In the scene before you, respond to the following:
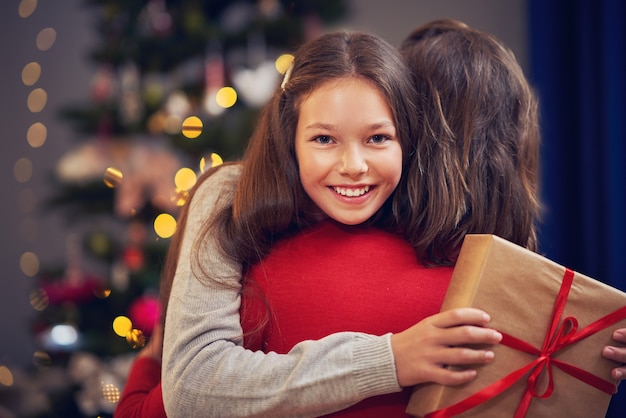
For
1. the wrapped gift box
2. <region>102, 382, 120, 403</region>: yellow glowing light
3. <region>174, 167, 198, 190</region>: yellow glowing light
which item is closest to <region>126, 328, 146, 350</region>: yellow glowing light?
<region>102, 382, 120, 403</region>: yellow glowing light

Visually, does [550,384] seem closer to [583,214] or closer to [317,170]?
[317,170]

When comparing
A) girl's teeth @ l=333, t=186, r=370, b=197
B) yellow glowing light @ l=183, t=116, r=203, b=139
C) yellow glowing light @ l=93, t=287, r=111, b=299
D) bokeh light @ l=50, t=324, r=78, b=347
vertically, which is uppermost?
girl's teeth @ l=333, t=186, r=370, b=197

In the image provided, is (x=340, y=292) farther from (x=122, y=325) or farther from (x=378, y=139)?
(x=122, y=325)

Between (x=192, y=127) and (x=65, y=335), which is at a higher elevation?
(x=192, y=127)

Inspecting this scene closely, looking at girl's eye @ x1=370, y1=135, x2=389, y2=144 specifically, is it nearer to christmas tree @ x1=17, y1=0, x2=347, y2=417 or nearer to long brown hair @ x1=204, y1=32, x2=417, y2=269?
long brown hair @ x1=204, y1=32, x2=417, y2=269

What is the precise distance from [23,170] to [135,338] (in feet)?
5.79

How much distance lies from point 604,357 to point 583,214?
4.95 ft

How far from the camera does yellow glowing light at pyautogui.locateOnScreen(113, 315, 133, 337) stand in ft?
10.1

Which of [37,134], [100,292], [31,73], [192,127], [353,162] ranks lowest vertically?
[100,292]

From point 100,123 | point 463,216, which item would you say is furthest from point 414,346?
point 100,123

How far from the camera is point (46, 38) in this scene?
4219mm

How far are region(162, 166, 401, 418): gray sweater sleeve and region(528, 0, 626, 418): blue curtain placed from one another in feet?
4.98

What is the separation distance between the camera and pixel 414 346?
1.08 m

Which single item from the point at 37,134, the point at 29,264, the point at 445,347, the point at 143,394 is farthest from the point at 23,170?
the point at 445,347
